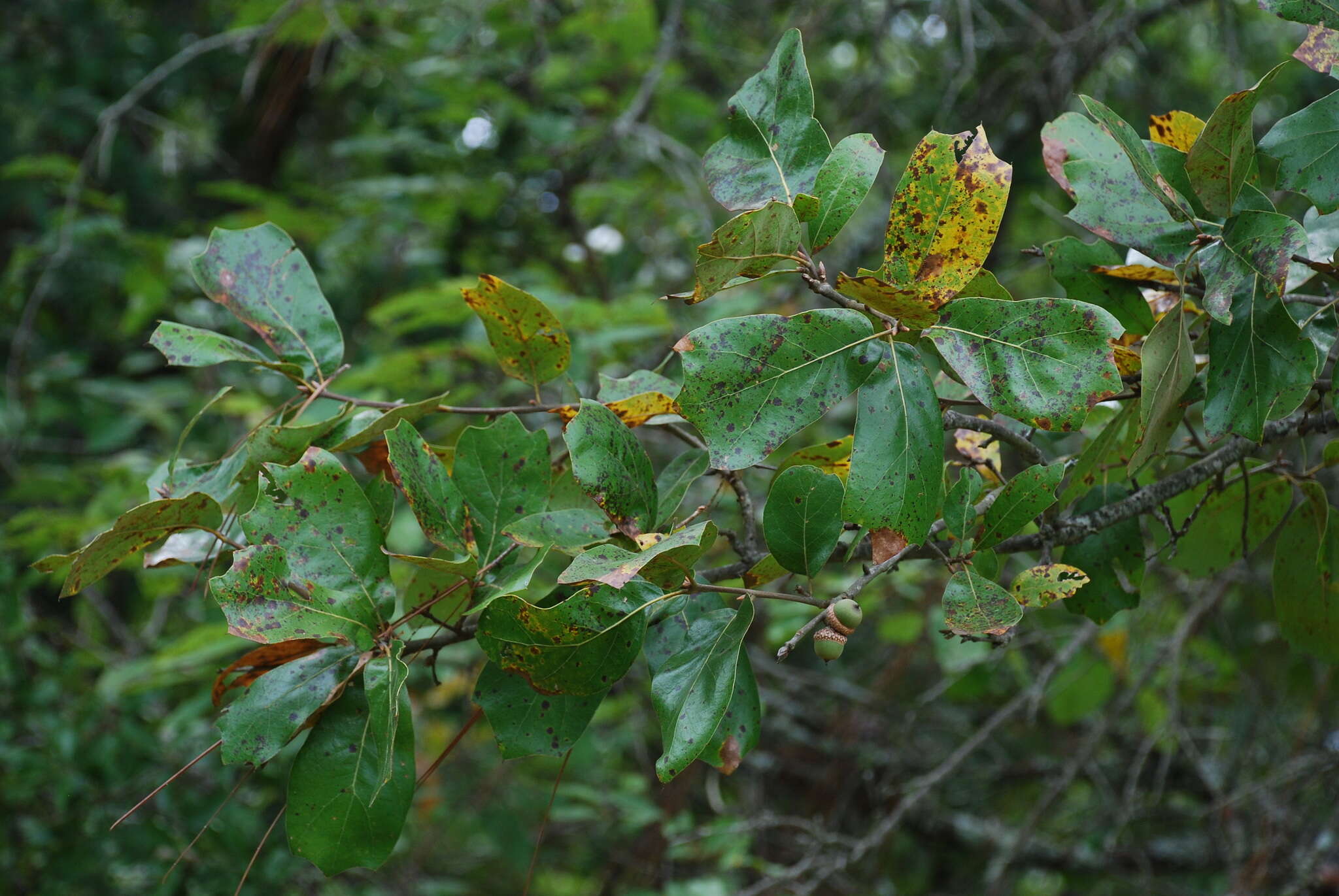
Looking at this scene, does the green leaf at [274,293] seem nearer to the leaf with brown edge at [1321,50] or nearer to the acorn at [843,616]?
the acorn at [843,616]

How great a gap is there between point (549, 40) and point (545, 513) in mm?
2694

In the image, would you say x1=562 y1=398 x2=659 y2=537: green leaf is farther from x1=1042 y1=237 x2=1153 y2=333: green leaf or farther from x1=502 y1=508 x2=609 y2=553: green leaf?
x1=1042 y1=237 x2=1153 y2=333: green leaf

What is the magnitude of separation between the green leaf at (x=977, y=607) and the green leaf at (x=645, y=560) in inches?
5.9

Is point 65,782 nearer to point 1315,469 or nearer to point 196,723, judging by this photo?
point 196,723

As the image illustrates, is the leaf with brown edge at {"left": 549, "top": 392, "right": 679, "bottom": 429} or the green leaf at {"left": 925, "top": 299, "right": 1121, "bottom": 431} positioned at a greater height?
the green leaf at {"left": 925, "top": 299, "right": 1121, "bottom": 431}

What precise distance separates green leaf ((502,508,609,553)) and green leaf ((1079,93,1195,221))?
16.4 inches

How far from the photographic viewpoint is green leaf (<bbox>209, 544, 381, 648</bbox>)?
1.88ft

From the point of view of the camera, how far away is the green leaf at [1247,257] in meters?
0.60

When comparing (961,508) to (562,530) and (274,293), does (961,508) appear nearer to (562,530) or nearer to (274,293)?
(562,530)

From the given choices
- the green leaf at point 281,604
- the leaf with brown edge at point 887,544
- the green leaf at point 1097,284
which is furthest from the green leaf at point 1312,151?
the green leaf at point 281,604

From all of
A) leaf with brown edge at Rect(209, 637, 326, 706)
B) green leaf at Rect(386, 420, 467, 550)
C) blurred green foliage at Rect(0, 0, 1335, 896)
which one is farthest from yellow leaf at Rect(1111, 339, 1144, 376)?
blurred green foliage at Rect(0, 0, 1335, 896)

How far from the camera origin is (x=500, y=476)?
68 centimetres

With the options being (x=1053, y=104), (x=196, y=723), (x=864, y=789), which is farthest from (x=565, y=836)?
(x=1053, y=104)

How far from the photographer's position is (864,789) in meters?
2.45
